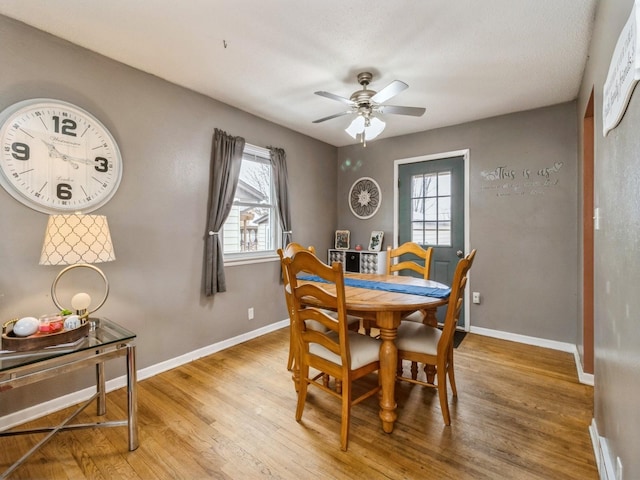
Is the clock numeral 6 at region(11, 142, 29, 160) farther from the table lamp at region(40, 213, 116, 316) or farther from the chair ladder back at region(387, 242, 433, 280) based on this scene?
the chair ladder back at region(387, 242, 433, 280)

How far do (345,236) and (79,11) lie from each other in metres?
3.55

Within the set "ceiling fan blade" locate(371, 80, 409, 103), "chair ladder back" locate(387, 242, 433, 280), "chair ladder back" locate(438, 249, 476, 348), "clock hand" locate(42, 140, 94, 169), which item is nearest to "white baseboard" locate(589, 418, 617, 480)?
"chair ladder back" locate(438, 249, 476, 348)

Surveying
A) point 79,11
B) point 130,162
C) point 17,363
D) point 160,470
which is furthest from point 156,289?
point 79,11

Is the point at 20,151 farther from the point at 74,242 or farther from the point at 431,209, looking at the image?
→ the point at 431,209

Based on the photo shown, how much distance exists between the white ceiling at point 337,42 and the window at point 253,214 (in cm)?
75

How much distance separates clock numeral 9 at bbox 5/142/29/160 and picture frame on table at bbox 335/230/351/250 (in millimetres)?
3459

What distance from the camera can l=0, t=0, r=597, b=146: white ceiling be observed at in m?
1.82

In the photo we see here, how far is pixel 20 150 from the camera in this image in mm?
1907

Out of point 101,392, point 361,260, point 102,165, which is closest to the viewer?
point 101,392

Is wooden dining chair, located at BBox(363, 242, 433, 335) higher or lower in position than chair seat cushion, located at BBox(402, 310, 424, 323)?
higher

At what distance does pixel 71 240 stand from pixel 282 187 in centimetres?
233

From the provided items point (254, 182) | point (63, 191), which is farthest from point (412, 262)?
point (63, 191)

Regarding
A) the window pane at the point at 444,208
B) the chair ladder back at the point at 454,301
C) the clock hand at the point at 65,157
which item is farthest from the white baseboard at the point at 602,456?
the clock hand at the point at 65,157

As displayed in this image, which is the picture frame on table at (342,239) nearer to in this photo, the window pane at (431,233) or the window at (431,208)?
the window at (431,208)
